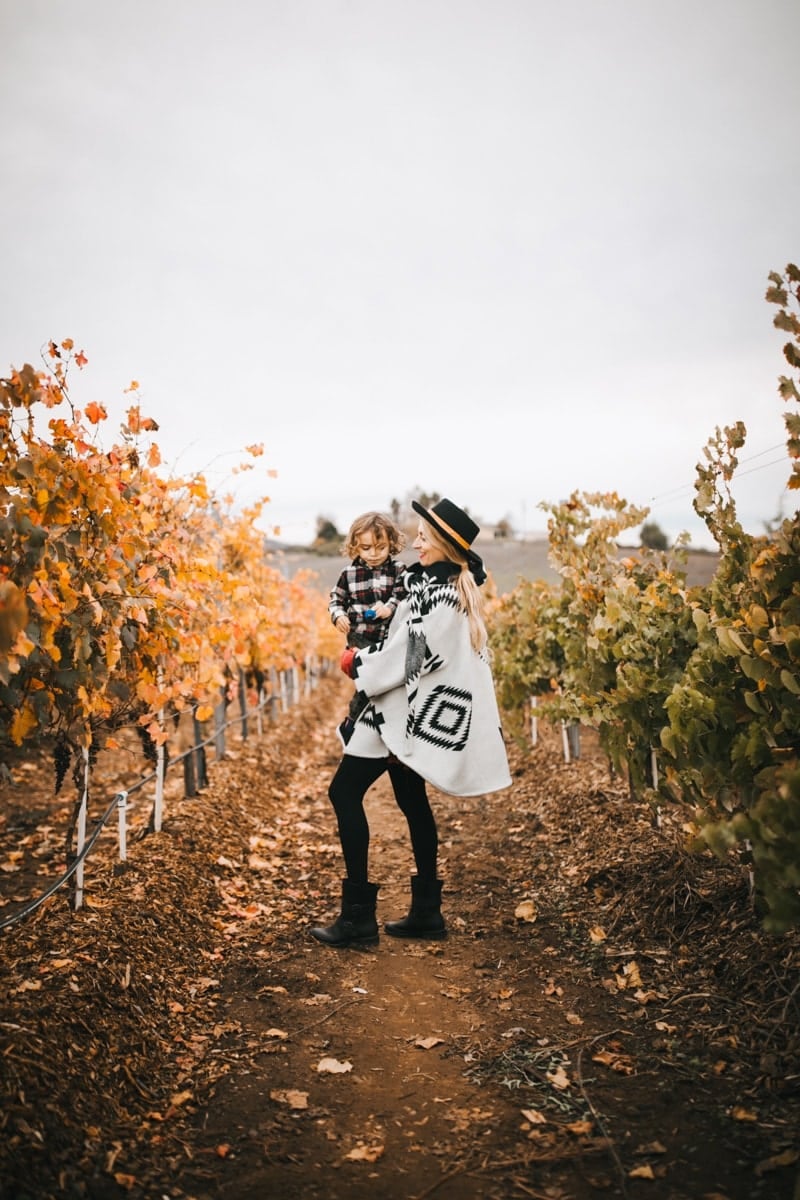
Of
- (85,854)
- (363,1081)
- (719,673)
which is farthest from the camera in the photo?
(85,854)

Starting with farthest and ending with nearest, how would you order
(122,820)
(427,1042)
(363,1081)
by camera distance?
(122,820) → (427,1042) → (363,1081)

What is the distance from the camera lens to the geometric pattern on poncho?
3463 mm

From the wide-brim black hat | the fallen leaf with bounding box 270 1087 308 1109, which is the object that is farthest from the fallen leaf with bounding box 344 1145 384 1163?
the wide-brim black hat

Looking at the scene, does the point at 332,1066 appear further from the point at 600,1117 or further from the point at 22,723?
the point at 22,723

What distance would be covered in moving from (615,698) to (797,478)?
192cm

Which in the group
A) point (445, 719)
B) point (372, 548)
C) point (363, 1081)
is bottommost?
point (363, 1081)

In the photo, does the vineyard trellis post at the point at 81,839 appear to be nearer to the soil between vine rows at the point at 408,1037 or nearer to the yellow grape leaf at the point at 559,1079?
the soil between vine rows at the point at 408,1037

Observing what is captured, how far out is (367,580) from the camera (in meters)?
3.96

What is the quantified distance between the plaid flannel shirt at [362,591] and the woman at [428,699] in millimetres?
247

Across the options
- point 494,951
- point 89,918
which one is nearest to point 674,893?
point 494,951

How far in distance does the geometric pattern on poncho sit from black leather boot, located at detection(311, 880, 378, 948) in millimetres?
756

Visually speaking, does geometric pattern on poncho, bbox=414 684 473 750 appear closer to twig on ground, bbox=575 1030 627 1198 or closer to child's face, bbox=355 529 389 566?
child's face, bbox=355 529 389 566

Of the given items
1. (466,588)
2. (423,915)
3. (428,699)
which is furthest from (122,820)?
(466,588)

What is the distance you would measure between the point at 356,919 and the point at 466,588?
1.56 meters
